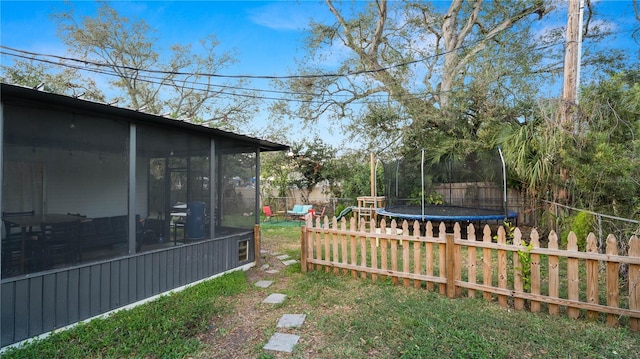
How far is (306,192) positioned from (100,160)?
982 cm

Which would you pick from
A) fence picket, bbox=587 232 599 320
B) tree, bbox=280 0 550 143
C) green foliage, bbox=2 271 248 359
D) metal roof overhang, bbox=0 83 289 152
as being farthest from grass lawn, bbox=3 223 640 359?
tree, bbox=280 0 550 143

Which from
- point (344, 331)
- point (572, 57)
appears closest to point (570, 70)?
point (572, 57)

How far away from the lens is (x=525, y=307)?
340 cm

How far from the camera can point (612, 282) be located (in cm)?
286

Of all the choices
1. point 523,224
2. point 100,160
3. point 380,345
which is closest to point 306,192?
point 523,224

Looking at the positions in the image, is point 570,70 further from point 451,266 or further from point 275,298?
point 275,298

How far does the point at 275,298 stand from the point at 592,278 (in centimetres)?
335

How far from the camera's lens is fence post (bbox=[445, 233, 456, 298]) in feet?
12.1

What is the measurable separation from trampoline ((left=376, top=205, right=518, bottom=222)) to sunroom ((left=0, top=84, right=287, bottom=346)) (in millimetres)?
4122

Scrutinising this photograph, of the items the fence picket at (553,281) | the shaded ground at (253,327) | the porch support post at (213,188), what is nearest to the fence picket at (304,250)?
the shaded ground at (253,327)

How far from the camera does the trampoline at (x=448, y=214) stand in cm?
708

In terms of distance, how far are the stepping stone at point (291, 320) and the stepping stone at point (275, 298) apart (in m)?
0.46

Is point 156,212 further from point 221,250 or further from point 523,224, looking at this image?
point 523,224

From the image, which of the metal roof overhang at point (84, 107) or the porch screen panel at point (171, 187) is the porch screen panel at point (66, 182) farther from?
the porch screen panel at point (171, 187)
